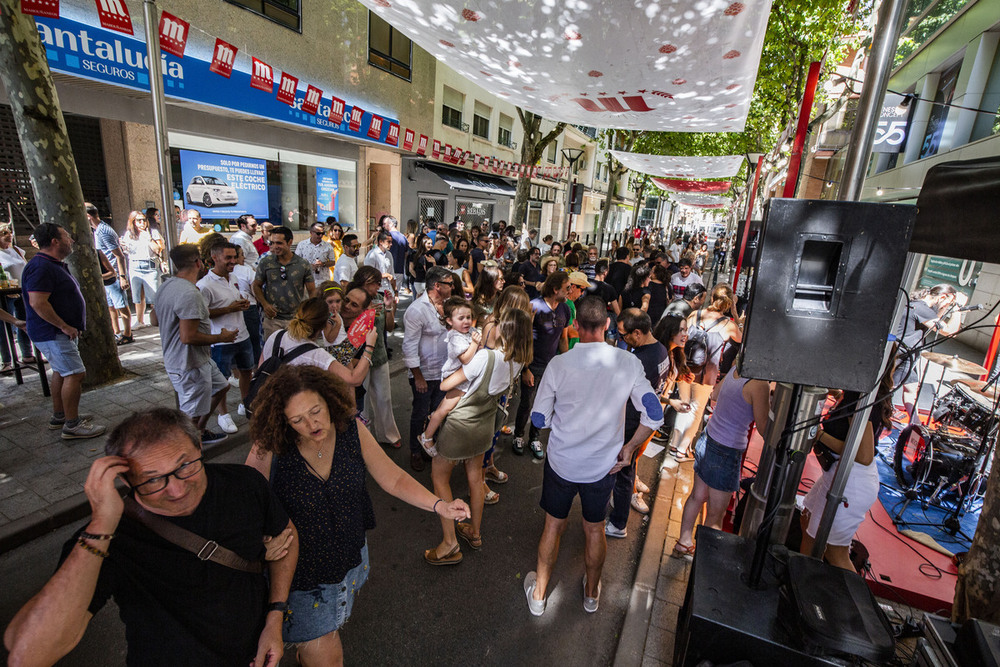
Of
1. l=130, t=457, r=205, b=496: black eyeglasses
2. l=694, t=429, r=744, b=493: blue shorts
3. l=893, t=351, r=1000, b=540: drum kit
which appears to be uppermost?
l=130, t=457, r=205, b=496: black eyeglasses

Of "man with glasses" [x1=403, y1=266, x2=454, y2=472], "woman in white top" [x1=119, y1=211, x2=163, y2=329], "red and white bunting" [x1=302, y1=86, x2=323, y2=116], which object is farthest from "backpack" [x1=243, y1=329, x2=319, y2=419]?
"red and white bunting" [x1=302, y1=86, x2=323, y2=116]

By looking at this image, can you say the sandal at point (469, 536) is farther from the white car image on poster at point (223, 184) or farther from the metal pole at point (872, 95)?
the white car image on poster at point (223, 184)

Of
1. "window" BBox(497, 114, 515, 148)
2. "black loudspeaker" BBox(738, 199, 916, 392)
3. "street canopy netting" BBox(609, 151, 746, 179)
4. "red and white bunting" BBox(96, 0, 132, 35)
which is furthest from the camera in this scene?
"window" BBox(497, 114, 515, 148)

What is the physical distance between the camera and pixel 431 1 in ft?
11.0

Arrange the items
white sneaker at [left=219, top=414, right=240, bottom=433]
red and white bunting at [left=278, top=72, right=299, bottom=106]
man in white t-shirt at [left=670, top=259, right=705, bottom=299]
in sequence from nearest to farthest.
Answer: white sneaker at [left=219, top=414, right=240, bottom=433] → red and white bunting at [left=278, top=72, right=299, bottom=106] → man in white t-shirt at [left=670, top=259, right=705, bottom=299]

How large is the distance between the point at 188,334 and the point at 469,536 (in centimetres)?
289

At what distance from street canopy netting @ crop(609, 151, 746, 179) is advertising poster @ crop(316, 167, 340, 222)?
7.75 metres

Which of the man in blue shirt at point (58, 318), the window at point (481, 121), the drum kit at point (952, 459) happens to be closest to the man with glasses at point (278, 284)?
the man in blue shirt at point (58, 318)

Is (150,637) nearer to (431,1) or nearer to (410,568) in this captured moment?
(410,568)

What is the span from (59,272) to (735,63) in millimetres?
6079

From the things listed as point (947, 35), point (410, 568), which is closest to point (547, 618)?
point (410, 568)

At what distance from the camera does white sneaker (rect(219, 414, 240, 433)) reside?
491cm

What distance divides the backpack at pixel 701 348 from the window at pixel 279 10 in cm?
1093

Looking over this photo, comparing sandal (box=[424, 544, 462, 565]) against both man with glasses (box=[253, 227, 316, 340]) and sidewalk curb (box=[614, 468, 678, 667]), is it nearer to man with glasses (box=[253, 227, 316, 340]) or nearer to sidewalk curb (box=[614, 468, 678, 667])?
sidewalk curb (box=[614, 468, 678, 667])
